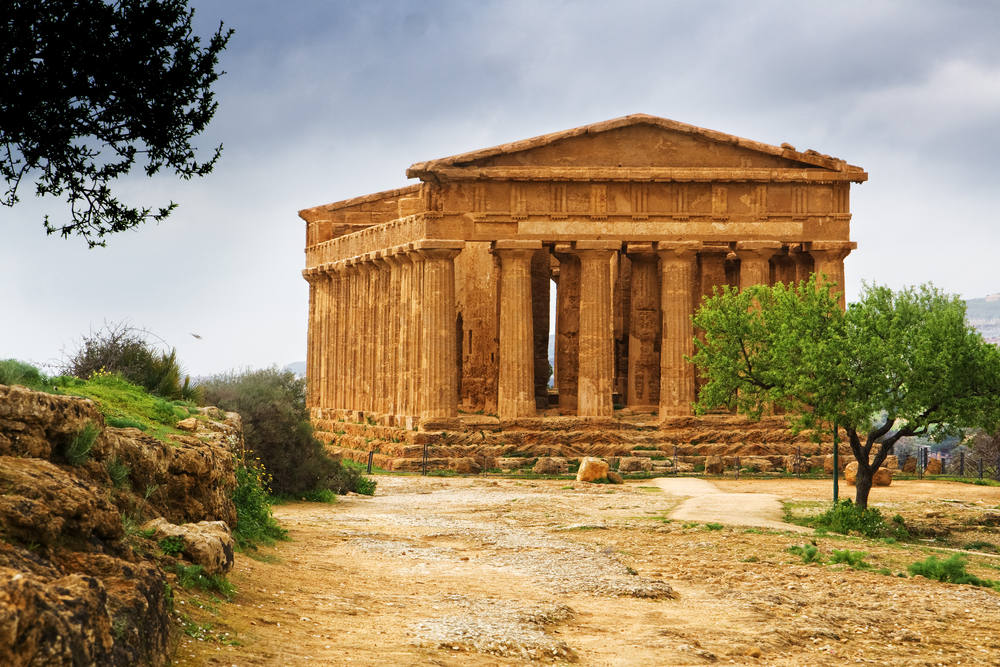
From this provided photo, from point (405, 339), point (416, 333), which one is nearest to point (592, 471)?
point (416, 333)

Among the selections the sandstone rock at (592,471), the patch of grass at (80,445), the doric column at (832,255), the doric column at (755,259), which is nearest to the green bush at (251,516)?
the patch of grass at (80,445)

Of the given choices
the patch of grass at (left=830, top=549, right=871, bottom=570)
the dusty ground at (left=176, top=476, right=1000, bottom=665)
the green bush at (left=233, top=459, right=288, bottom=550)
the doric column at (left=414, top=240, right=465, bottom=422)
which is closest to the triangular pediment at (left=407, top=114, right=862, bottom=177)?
the doric column at (left=414, top=240, right=465, bottom=422)

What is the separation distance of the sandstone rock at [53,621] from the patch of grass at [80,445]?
239 cm

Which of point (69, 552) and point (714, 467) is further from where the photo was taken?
point (714, 467)

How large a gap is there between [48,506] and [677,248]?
3107cm

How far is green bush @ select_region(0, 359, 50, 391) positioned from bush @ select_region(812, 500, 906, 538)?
15.3 meters

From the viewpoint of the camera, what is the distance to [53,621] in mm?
5871

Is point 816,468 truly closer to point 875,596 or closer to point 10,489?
point 875,596

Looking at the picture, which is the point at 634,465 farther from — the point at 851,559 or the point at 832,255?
the point at 851,559

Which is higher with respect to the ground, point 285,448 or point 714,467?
point 285,448

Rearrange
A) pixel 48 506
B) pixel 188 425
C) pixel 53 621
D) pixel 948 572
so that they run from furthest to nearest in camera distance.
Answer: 1. pixel 948 572
2. pixel 188 425
3. pixel 48 506
4. pixel 53 621

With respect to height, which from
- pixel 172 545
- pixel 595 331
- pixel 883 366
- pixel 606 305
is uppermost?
pixel 606 305

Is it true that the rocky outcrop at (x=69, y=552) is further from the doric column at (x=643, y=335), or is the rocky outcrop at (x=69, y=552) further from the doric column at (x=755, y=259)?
the doric column at (x=643, y=335)

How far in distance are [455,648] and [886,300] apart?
15960mm
